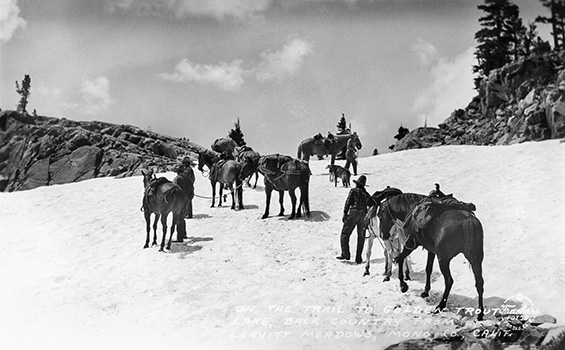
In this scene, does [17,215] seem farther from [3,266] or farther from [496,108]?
[496,108]

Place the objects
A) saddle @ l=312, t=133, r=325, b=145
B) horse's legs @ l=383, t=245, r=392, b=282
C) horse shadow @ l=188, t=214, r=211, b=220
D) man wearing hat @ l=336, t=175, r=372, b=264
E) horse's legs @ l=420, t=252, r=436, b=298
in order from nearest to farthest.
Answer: horse's legs @ l=420, t=252, r=436, b=298 → horse's legs @ l=383, t=245, r=392, b=282 → man wearing hat @ l=336, t=175, r=372, b=264 → horse shadow @ l=188, t=214, r=211, b=220 → saddle @ l=312, t=133, r=325, b=145

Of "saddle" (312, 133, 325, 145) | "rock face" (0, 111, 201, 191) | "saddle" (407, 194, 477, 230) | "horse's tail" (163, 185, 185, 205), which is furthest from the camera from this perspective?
"rock face" (0, 111, 201, 191)

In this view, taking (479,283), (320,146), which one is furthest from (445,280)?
(320,146)

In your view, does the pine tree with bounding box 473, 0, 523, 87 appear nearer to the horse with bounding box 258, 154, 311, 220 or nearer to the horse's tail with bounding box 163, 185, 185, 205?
the horse with bounding box 258, 154, 311, 220

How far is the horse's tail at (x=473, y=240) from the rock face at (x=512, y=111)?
20.7 meters

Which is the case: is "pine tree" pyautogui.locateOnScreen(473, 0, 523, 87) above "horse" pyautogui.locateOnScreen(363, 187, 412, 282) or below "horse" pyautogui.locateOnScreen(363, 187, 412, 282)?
above

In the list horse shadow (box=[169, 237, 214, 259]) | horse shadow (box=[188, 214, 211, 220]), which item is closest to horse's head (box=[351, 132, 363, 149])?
horse shadow (box=[188, 214, 211, 220])

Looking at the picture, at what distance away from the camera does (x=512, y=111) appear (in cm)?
3981

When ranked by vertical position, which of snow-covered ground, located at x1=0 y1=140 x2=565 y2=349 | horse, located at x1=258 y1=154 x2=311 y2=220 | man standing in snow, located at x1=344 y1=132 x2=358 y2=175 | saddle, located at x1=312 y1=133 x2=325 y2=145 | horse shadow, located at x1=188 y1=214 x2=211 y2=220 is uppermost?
saddle, located at x1=312 y1=133 x2=325 y2=145

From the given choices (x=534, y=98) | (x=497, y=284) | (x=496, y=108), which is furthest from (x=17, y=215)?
(x=496, y=108)

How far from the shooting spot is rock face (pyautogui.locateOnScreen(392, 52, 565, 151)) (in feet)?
89.2

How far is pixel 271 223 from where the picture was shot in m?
16.9

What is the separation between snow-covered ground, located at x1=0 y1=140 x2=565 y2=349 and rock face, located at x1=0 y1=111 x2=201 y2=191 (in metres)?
16.0

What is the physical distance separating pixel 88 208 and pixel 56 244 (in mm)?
5148
